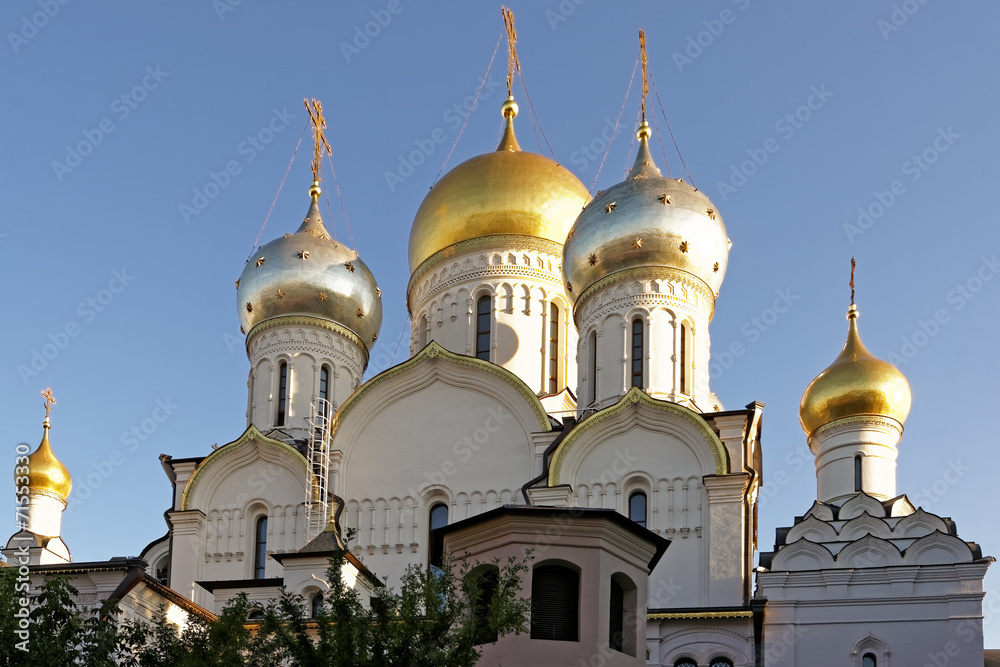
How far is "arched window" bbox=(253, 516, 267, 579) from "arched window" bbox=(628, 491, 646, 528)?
4.84 m

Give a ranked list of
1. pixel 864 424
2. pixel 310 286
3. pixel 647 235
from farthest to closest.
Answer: pixel 310 286 < pixel 864 424 < pixel 647 235

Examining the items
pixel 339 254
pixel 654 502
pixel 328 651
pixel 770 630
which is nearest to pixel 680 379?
pixel 654 502

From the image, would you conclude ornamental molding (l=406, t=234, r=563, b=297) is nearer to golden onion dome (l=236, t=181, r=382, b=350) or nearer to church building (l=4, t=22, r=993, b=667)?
church building (l=4, t=22, r=993, b=667)

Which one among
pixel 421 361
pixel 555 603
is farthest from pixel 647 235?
pixel 555 603

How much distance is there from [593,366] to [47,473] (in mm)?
10282

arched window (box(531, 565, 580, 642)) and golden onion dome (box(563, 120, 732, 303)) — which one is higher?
golden onion dome (box(563, 120, 732, 303))

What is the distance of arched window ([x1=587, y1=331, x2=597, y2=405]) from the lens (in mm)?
21728

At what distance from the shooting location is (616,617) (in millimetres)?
14898

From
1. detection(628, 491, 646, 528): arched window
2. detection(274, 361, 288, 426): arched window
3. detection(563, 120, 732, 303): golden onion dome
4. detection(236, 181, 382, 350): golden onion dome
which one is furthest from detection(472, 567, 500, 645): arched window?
detection(236, 181, 382, 350): golden onion dome

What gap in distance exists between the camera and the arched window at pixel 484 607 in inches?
487

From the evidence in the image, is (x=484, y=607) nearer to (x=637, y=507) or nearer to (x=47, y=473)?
(x=637, y=507)

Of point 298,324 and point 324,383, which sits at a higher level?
point 298,324

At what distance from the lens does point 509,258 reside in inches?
978

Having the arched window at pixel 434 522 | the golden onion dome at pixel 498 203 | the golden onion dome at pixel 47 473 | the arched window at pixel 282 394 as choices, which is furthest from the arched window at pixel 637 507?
the golden onion dome at pixel 47 473
